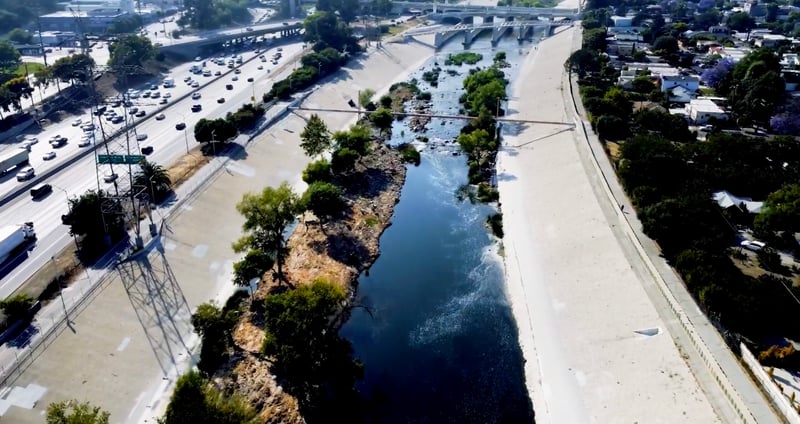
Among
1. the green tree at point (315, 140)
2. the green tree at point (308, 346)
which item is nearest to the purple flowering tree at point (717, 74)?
the green tree at point (315, 140)

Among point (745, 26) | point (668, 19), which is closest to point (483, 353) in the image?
point (745, 26)

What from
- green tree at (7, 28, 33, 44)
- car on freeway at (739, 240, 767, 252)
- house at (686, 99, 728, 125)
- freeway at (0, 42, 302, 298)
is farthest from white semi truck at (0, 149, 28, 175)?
house at (686, 99, 728, 125)

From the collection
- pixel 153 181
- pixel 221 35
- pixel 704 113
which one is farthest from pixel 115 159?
pixel 221 35

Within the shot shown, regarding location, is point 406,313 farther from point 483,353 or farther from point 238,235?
point 238,235

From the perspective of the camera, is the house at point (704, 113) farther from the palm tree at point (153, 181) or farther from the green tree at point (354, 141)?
the palm tree at point (153, 181)

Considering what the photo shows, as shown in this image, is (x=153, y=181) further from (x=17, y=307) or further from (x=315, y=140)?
(x=315, y=140)

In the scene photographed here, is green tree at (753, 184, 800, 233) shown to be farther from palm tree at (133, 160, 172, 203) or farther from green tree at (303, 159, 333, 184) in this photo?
palm tree at (133, 160, 172, 203)
